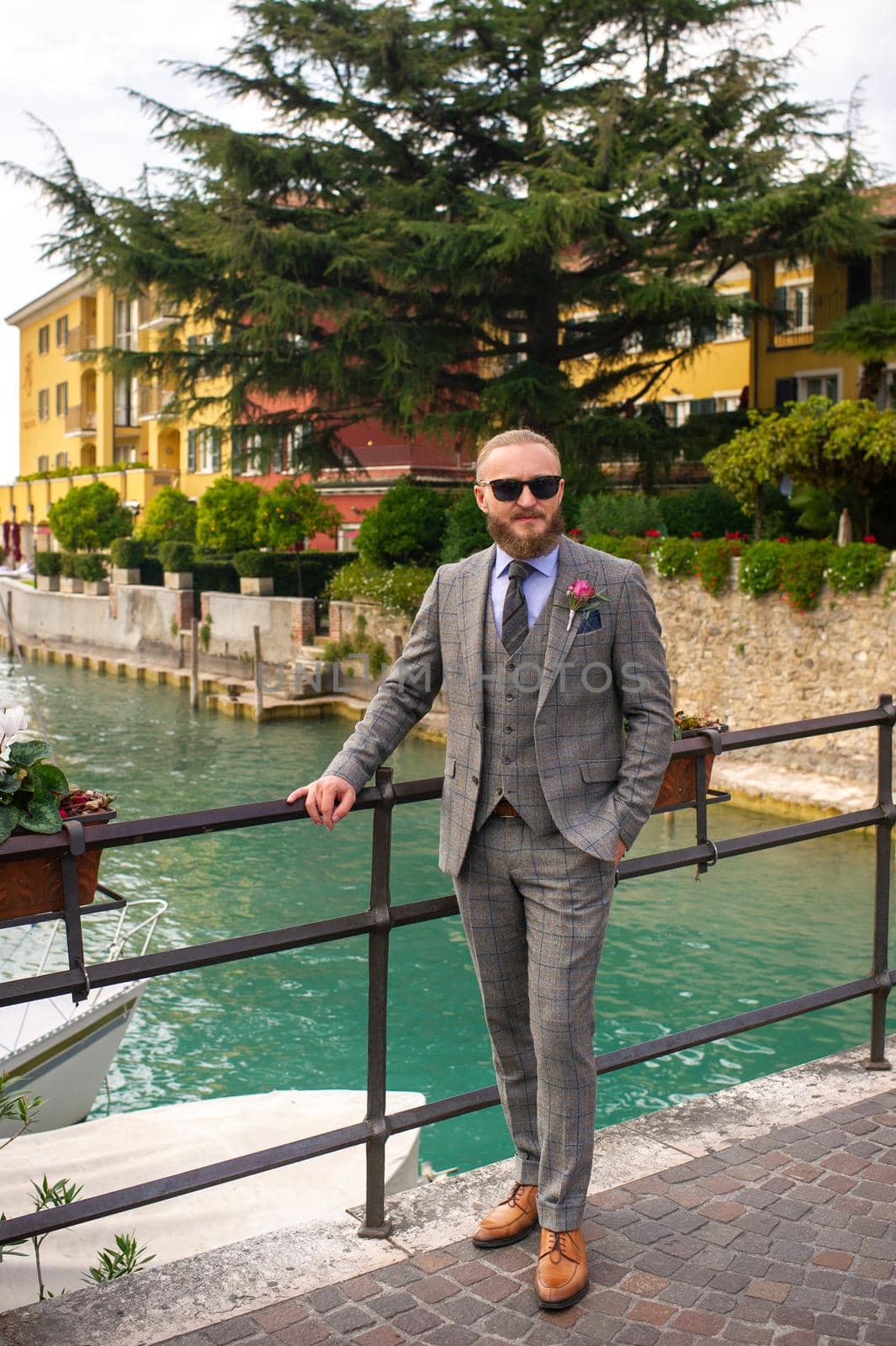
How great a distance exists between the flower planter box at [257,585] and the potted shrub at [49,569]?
38.9 ft

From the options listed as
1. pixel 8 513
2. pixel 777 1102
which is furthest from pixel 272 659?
pixel 8 513

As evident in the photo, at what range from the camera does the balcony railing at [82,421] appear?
175ft

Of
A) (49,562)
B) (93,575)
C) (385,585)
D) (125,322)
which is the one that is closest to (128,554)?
(93,575)

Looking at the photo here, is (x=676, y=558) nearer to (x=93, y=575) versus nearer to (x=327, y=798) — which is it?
(x=327, y=798)

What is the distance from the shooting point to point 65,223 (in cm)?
2422

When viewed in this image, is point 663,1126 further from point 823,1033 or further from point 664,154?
point 664,154

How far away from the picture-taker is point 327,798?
271cm

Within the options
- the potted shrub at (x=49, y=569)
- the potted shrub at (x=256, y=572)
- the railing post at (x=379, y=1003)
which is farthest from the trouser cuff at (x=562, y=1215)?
the potted shrub at (x=49, y=569)

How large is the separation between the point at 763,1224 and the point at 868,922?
11024 mm

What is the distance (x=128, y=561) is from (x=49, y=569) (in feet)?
19.1

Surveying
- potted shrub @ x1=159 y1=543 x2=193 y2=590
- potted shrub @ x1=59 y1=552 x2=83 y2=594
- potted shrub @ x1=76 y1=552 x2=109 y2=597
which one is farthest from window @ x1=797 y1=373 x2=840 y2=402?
potted shrub @ x1=59 y1=552 x2=83 y2=594

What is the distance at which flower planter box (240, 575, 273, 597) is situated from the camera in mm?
28434

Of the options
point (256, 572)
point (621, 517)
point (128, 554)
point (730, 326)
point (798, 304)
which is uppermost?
point (798, 304)

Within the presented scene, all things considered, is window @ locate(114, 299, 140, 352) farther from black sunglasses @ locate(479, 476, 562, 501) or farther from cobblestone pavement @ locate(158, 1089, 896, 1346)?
cobblestone pavement @ locate(158, 1089, 896, 1346)
